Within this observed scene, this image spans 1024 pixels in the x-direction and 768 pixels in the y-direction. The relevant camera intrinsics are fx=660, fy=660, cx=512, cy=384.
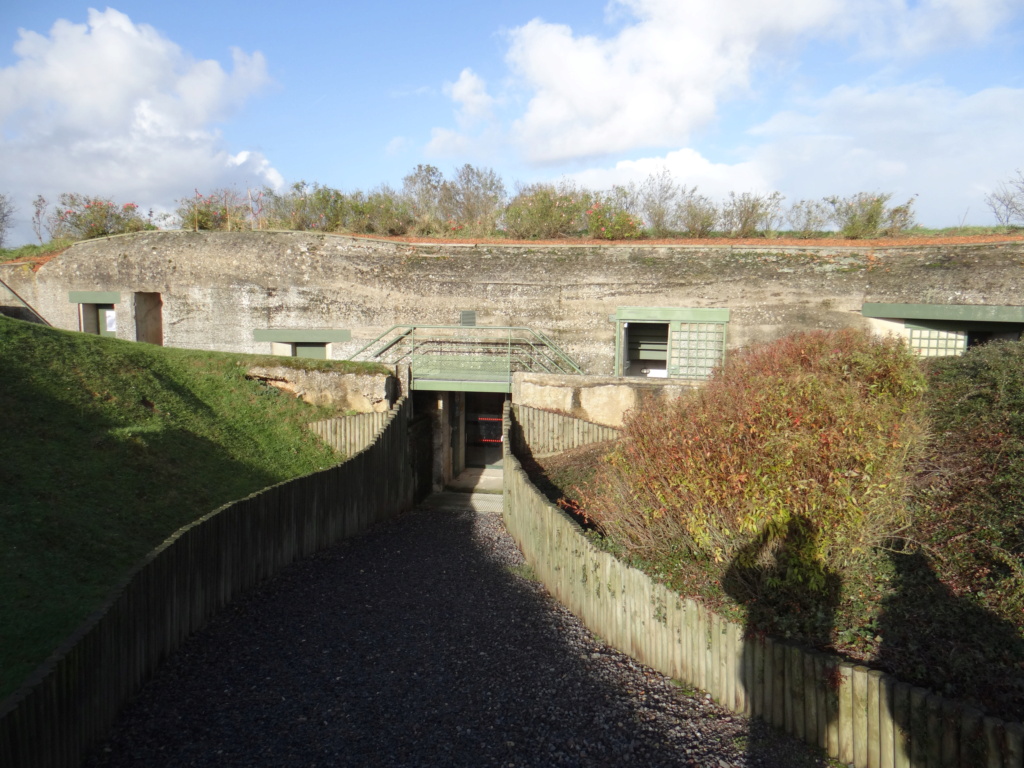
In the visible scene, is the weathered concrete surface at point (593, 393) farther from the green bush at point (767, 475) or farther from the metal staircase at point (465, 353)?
the green bush at point (767, 475)

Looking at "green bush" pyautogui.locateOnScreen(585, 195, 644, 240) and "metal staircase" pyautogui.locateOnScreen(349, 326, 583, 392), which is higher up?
"green bush" pyautogui.locateOnScreen(585, 195, 644, 240)

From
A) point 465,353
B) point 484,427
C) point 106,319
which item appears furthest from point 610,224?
point 106,319

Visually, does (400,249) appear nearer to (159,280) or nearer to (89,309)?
(159,280)

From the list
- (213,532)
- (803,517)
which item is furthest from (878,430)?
(213,532)

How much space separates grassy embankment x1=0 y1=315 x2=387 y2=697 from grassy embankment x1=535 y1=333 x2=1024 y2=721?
16.6ft

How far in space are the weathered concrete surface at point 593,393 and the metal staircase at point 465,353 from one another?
96 centimetres

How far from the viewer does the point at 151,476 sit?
29.3ft

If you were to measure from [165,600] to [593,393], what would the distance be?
32.6 ft

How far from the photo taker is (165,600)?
565 cm

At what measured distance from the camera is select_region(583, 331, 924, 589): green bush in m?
5.70

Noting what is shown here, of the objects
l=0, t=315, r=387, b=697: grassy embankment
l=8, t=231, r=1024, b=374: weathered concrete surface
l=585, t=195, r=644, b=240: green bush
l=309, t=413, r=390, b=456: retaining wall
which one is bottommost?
l=309, t=413, r=390, b=456: retaining wall

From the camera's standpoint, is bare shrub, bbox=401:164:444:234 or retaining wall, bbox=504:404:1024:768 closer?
retaining wall, bbox=504:404:1024:768

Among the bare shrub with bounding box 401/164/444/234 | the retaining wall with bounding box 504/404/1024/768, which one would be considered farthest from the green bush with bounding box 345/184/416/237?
the retaining wall with bounding box 504/404/1024/768

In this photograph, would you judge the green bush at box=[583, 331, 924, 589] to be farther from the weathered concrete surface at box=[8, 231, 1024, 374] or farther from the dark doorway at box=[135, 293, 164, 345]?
the dark doorway at box=[135, 293, 164, 345]
